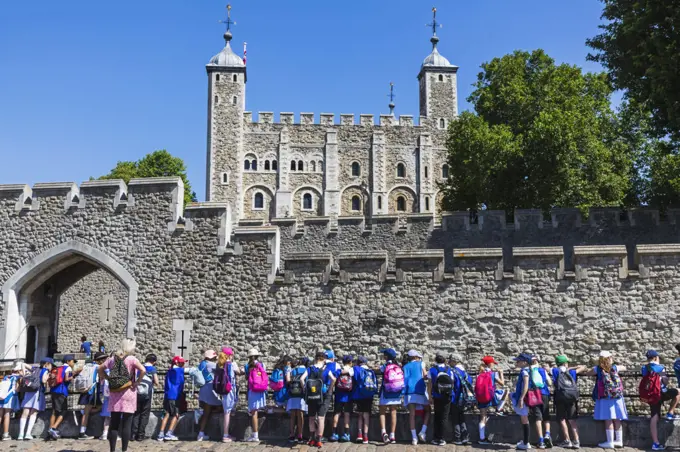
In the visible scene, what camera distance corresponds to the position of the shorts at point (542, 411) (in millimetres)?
9695

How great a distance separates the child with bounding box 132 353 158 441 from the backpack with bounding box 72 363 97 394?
2.88ft

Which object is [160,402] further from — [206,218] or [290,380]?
[290,380]

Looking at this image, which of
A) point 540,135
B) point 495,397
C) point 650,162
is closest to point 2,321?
point 495,397

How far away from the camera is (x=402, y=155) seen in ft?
194

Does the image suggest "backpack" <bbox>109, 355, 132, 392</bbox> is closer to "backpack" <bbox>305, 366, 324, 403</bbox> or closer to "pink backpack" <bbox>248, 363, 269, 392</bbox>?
"pink backpack" <bbox>248, 363, 269, 392</bbox>

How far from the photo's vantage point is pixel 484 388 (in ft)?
32.9

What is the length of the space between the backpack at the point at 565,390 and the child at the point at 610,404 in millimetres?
362

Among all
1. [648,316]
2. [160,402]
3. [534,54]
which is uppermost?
[534,54]

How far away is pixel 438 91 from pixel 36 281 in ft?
162

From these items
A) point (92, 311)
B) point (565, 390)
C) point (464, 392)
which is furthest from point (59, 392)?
point (92, 311)

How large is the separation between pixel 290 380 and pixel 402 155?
164 ft

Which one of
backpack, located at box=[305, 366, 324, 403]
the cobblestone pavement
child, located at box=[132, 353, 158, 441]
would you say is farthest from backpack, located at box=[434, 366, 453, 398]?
child, located at box=[132, 353, 158, 441]

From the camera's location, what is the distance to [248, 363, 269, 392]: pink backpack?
10.5m

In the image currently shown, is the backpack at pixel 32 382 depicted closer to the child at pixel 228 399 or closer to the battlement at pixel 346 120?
the child at pixel 228 399
